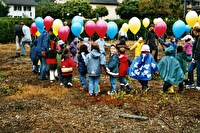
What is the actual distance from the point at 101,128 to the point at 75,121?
2.32ft

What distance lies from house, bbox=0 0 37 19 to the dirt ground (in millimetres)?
73553

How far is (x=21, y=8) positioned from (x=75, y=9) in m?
27.8

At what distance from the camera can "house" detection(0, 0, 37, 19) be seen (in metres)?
83.9

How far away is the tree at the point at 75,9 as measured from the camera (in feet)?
200

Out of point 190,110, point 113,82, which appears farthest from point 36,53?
point 190,110

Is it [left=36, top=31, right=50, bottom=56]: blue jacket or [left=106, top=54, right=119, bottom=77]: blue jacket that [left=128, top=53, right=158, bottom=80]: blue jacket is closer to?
[left=106, top=54, right=119, bottom=77]: blue jacket

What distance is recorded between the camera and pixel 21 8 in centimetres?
8544

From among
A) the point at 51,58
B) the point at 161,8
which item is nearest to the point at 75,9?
the point at 161,8

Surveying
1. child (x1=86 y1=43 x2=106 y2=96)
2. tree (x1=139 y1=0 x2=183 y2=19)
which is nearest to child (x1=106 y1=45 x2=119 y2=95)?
child (x1=86 y1=43 x2=106 y2=96)

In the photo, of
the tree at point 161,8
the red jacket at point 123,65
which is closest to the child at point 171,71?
the red jacket at point 123,65

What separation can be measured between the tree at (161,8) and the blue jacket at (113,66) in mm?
38445

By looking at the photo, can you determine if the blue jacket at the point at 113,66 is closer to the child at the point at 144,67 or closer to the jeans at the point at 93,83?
the jeans at the point at 93,83

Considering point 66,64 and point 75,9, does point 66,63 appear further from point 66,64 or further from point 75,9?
point 75,9

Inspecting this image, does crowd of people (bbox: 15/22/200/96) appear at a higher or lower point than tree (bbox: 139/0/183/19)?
lower
